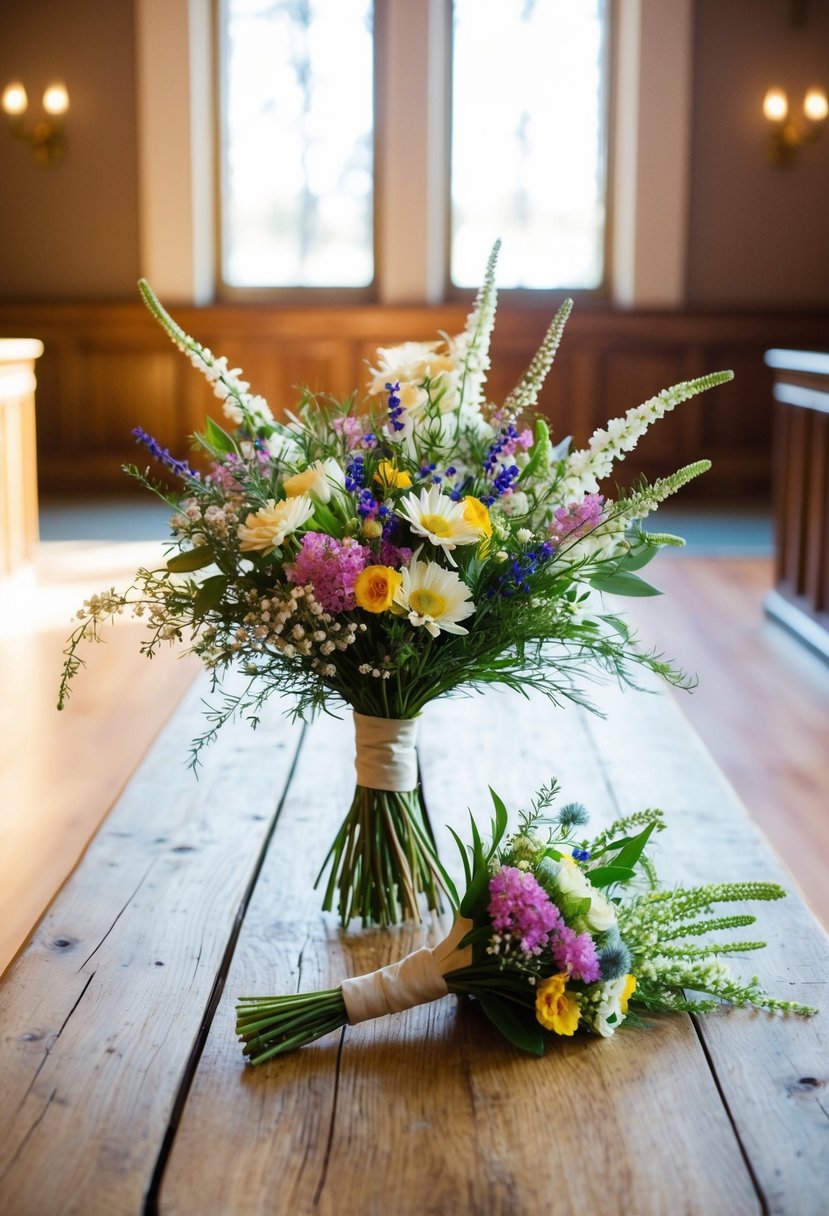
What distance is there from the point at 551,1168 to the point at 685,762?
101 cm

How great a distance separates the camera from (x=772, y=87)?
7.96 m

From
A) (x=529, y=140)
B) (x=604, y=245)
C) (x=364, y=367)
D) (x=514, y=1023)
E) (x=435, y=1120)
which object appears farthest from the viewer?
(x=604, y=245)

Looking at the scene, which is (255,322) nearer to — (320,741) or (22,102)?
(22,102)

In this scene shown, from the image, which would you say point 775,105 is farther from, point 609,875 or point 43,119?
point 609,875

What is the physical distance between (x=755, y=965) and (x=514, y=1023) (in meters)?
0.29

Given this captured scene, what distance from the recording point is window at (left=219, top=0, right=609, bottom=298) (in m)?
8.17

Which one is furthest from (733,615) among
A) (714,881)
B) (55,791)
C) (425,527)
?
(425,527)

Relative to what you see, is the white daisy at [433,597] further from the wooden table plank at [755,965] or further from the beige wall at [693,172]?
the beige wall at [693,172]

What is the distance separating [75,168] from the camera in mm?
8102

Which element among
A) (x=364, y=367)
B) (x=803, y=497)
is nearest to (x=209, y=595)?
(x=803, y=497)

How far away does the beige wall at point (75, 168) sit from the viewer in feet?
26.2

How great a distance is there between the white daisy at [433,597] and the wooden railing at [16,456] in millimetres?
4023

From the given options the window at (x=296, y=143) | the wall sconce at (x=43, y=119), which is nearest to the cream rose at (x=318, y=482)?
the window at (x=296, y=143)

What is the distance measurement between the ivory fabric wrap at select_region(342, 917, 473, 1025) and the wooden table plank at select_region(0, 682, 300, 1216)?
0.14m
